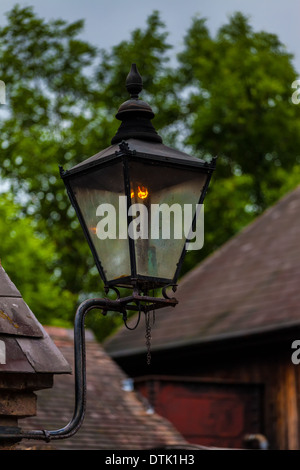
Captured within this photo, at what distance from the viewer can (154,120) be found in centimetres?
3031

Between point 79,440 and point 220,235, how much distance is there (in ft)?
53.7

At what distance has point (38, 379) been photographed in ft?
14.0

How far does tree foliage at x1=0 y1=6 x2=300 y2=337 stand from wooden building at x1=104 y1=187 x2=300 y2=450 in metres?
6.97

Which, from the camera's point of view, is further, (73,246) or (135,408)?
(73,246)

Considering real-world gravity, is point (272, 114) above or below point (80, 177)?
above

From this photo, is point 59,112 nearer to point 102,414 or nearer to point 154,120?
point 154,120

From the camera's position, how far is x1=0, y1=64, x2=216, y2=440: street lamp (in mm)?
4375

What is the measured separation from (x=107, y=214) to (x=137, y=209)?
172mm

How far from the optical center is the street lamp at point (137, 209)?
4.38 m

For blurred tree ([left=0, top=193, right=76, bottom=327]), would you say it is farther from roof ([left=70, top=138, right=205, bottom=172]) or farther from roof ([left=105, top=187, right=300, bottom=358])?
roof ([left=70, top=138, right=205, bottom=172])

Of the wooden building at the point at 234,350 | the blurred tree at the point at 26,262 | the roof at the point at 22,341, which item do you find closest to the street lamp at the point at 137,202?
the roof at the point at 22,341

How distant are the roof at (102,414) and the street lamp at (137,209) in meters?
7.61

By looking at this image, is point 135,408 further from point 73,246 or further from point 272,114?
point 272,114
